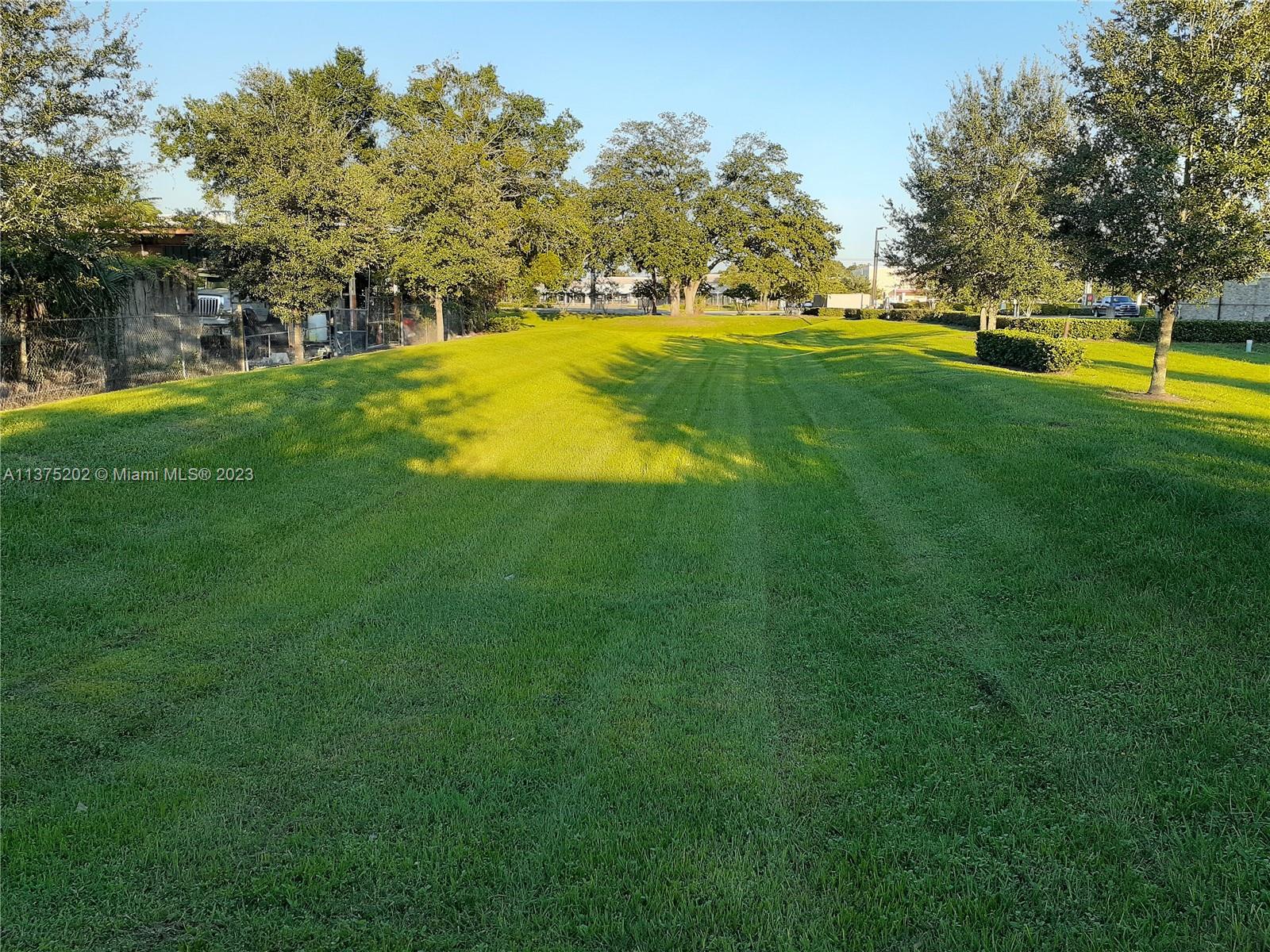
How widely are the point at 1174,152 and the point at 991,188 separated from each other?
17812 mm

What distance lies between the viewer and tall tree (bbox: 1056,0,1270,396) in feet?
Result: 42.5

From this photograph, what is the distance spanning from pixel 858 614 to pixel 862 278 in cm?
12544

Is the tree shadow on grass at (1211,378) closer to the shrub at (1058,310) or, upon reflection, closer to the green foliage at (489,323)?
the green foliage at (489,323)

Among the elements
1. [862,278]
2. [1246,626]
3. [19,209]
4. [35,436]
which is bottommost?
[1246,626]

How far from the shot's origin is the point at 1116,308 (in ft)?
192

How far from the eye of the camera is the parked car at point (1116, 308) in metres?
53.4

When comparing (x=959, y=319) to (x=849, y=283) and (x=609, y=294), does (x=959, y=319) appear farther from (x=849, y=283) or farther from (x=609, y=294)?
(x=849, y=283)

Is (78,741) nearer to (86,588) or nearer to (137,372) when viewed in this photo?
(86,588)

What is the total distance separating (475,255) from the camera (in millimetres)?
34562

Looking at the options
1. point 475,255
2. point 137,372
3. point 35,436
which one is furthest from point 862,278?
point 35,436

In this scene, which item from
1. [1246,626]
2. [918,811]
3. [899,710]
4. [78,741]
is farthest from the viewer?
[1246,626]

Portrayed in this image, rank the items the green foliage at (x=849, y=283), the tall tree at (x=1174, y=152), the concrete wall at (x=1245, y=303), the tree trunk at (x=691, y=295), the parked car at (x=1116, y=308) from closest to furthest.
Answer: the tall tree at (x=1174, y=152) → the concrete wall at (x=1245, y=303) → the parked car at (x=1116, y=308) → the tree trunk at (x=691, y=295) → the green foliage at (x=849, y=283)

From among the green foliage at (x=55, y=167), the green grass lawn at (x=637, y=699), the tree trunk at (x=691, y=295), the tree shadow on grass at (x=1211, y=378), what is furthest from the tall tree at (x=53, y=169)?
the tree trunk at (x=691, y=295)

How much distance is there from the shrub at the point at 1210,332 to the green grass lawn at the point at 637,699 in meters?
27.5
